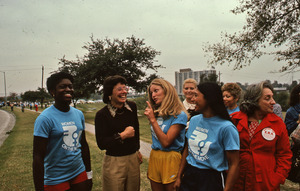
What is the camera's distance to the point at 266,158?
208 centimetres

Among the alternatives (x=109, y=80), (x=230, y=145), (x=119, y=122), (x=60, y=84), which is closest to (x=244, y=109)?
(x=230, y=145)

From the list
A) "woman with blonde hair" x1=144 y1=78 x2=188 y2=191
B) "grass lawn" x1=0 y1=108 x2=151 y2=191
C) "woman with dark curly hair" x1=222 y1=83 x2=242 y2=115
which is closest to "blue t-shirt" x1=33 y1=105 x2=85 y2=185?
"woman with blonde hair" x1=144 y1=78 x2=188 y2=191

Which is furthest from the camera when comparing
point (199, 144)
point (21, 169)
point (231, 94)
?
point (21, 169)

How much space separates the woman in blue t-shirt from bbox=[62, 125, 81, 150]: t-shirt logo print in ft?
4.72

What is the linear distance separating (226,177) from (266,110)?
942 millimetres

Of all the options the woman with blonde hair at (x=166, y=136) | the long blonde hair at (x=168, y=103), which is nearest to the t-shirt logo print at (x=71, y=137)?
the woman with blonde hair at (x=166, y=136)

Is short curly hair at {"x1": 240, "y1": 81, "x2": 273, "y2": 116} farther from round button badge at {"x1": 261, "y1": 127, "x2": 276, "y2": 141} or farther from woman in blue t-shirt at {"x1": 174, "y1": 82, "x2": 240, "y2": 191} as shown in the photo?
woman in blue t-shirt at {"x1": 174, "y1": 82, "x2": 240, "y2": 191}

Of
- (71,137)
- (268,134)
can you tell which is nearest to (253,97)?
(268,134)

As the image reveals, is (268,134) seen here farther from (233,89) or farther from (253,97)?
(233,89)

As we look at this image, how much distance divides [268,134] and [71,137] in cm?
238

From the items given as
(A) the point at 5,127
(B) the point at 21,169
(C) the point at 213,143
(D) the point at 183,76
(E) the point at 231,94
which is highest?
(D) the point at 183,76

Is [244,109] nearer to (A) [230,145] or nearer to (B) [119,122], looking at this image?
(A) [230,145]

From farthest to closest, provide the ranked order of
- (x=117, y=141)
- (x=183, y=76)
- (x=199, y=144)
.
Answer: (x=183, y=76)
(x=117, y=141)
(x=199, y=144)

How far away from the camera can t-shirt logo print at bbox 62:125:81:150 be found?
2.27 m
